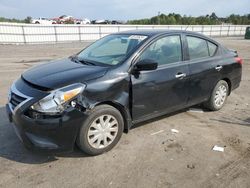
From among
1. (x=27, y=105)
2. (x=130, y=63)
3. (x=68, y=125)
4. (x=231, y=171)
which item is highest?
(x=130, y=63)

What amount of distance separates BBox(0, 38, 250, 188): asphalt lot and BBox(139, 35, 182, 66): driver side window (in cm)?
120

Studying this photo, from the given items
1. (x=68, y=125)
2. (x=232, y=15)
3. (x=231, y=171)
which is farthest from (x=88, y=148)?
(x=232, y=15)

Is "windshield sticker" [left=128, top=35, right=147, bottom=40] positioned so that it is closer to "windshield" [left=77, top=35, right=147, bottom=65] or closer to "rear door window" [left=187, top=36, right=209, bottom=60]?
"windshield" [left=77, top=35, right=147, bottom=65]

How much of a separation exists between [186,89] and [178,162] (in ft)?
4.91

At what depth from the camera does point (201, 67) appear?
457cm

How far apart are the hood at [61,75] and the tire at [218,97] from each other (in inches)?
104

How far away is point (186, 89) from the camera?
4.36 meters

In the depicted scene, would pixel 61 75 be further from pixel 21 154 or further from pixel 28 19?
pixel 28 19

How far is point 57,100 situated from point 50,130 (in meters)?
0.37

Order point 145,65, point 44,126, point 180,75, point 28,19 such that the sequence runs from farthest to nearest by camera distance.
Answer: point 28,19, point 180,75, point 145,65, point 44,126

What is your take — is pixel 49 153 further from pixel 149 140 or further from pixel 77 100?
pixel 149 140

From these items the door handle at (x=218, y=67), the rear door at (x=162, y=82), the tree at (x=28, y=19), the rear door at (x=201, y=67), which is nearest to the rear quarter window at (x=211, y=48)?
the rear door at (x=201, y=67)

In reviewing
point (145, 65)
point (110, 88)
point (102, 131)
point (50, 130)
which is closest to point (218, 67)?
point (145, 65)

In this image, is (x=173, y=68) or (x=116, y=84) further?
(x=173, y=68)
